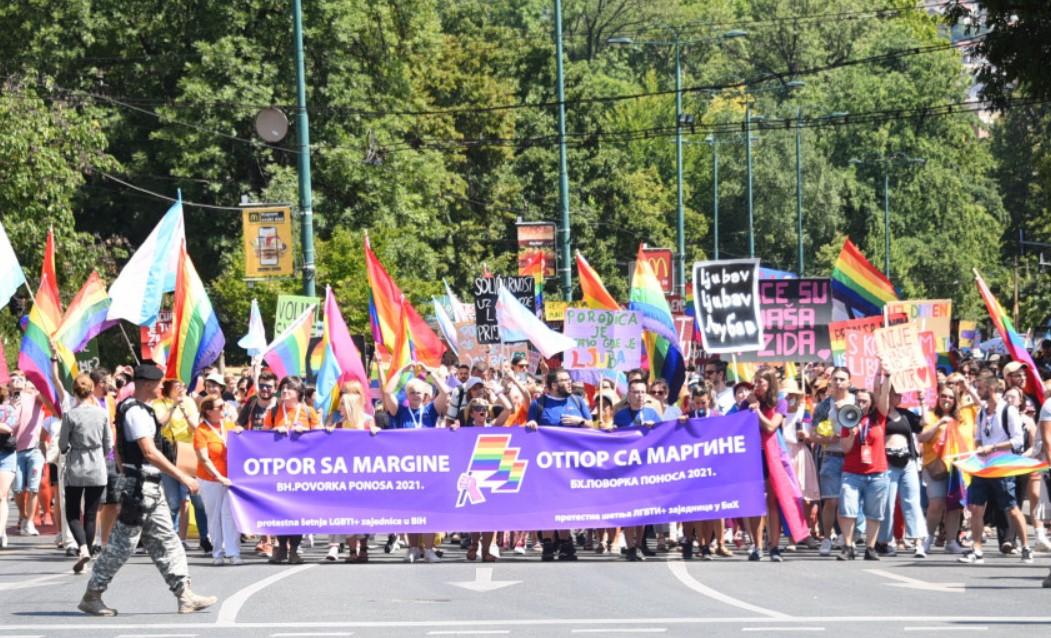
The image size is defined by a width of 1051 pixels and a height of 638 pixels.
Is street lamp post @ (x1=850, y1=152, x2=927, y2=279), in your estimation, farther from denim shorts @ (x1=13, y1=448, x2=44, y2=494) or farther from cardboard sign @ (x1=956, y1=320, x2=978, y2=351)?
denim shorts @ (x1=13, y1=448, x2=44, y2=494)

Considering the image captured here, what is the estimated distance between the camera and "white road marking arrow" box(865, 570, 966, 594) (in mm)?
14633

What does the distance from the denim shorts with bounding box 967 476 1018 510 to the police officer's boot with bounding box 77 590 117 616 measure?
793cm

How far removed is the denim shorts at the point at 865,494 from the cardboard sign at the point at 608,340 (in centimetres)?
362

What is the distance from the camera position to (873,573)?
16.1 metres

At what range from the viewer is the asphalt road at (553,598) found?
12.3 meters

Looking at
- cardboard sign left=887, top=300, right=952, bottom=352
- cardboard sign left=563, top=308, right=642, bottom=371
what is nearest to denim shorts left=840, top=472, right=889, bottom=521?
cardboard sign left=563, top=308, right=642, bottom=371

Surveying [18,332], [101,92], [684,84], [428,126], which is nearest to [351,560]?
[18,332]

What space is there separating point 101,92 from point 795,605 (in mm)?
37450

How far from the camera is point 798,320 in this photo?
904 inches

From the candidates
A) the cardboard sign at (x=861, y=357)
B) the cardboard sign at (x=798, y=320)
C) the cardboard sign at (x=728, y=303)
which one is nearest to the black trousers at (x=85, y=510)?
the cardboard sign at (x=728, y=303)

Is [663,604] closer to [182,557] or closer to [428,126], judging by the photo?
[182,557]

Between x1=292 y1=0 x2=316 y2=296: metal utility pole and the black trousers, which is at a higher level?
x1=292 y1=0 x2=316 y2=296: metal utility pole

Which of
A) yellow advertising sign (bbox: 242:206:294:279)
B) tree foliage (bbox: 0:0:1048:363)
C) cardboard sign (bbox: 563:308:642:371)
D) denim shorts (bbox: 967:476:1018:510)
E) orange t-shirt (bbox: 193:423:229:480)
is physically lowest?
denim shorts (bbox: 967:476:1018:510)

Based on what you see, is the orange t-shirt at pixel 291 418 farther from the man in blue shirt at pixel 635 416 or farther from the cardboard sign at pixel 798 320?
the cardboard sign at pixel 798 320
